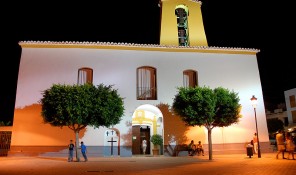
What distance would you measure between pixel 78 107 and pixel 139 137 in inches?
301

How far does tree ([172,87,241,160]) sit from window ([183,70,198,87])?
3.30m

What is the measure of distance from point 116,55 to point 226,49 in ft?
27.9

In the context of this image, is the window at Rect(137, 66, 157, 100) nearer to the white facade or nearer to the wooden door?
the white facade

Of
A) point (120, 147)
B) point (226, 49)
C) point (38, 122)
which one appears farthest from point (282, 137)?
point (38, 122)

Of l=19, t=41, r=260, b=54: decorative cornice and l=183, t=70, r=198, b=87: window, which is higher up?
l=19, t=41, r=260, b=54: decorative cornice

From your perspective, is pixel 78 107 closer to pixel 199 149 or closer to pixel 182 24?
pixel 199 149

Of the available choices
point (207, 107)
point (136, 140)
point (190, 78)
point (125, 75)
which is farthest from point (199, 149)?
point (125, 75)

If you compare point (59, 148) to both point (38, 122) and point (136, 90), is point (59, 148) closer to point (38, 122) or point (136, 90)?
point (38, 122)

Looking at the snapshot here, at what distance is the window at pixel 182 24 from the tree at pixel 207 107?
593cm

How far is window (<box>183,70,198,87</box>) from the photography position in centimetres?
2031

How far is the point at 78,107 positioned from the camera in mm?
14859

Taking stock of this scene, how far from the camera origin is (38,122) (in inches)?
707

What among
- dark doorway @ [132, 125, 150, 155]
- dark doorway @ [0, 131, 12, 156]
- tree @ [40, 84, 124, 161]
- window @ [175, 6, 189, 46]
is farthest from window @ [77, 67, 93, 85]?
window @ [175, 6, 189, 46]

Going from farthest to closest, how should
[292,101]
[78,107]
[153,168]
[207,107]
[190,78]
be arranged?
[292,101]
[190,78]
[207,107]
[78,107]
[153,168]
